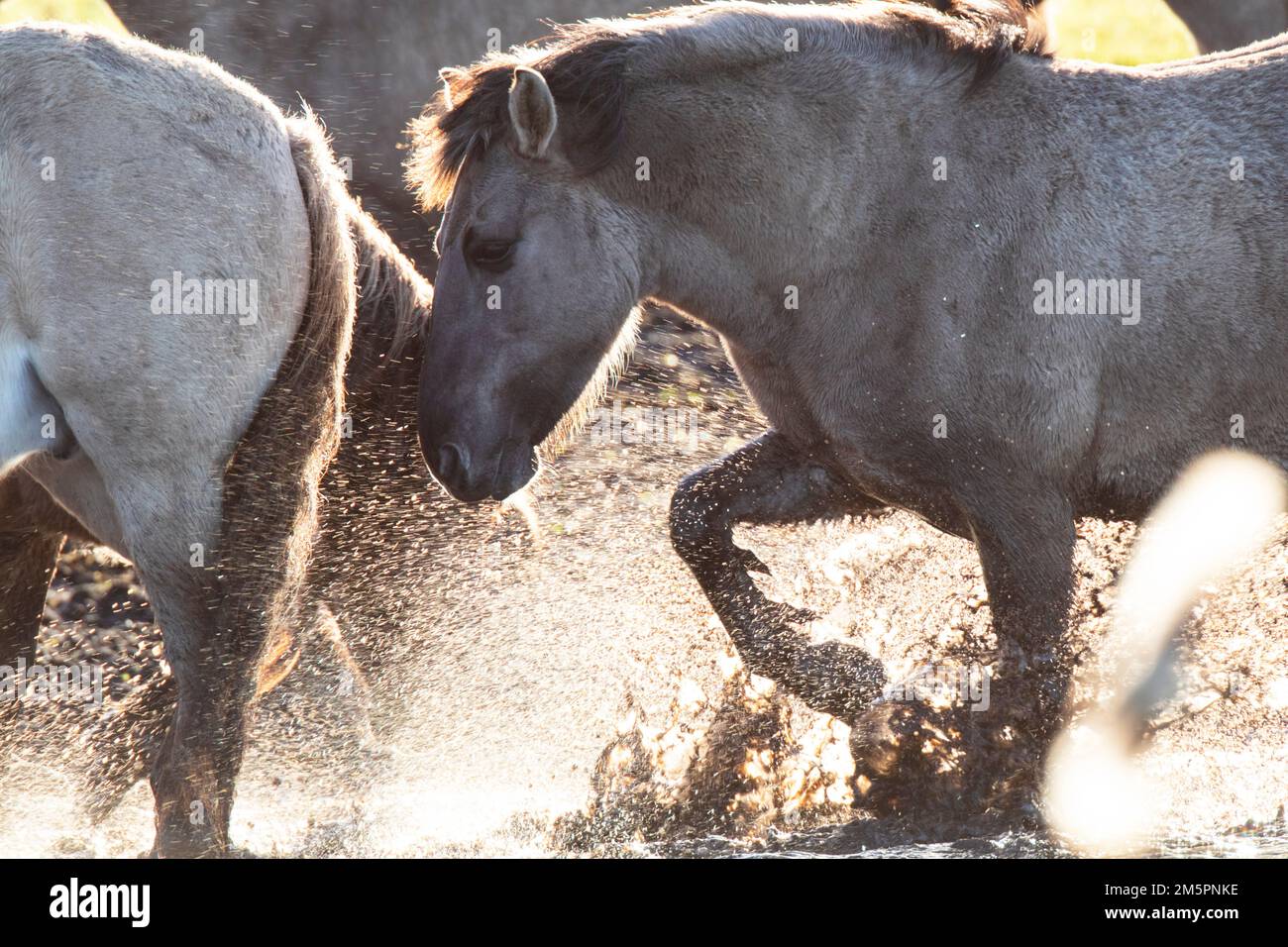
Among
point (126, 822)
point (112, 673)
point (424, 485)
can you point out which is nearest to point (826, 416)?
point (424, 485)

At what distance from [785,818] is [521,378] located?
156 centimetres

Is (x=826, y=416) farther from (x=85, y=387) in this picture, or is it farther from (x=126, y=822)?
(x=126, y=822)

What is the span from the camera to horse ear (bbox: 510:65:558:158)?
3893 mm

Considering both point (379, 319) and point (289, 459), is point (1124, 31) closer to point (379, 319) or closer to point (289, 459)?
point (379, 319)

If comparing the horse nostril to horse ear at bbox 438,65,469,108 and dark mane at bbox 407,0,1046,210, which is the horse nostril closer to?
dark mane at bbox 407,0,1046,210

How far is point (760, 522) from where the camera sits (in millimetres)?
4637

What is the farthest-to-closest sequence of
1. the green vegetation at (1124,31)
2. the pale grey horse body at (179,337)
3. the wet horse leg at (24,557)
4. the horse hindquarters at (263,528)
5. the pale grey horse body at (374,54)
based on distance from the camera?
the green vegetation at (1124,31) < the pale grey horse body at (374,54) < the wet horse leg at (24,557) < the horse hindquarters at (263,528) < the pale grey horse body at (179,337)

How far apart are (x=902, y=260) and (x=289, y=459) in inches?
67.1

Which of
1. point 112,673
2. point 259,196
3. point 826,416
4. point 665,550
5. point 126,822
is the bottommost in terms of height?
point 126,822

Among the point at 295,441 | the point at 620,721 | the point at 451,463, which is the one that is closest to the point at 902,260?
the point at 451,463

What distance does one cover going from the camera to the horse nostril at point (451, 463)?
403 centimetres

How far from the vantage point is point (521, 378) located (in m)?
4.04

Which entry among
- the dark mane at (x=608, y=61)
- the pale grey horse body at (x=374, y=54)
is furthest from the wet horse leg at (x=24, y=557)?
the pale grey horse body at (x=374, y=54)

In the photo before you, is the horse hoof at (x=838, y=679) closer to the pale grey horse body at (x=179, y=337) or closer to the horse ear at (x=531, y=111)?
the pale grey horse body at (x=179, y=337)
